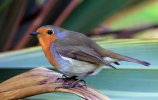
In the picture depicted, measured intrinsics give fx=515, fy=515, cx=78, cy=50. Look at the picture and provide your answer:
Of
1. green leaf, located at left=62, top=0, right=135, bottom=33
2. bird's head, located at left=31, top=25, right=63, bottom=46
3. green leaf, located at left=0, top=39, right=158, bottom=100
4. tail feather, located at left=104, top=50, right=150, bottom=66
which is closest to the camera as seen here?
green leaf, located at left=0, top=39, right=158, bottom=100

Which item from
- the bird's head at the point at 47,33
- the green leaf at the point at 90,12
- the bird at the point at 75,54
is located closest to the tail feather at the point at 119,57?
the bird at the point at 75,54

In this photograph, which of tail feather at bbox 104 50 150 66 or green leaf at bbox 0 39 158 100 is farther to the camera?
tail feather at bbox 104 50 150 66

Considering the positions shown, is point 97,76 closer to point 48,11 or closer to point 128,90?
point 128,90

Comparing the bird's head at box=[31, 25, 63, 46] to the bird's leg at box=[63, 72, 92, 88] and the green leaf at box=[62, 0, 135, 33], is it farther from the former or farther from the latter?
the green leaf at box=[62, 0, 135, 33]

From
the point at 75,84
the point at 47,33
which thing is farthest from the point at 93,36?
the point at 75,84

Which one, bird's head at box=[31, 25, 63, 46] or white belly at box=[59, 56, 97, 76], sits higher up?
bird's head at box=[31, 25, 63, 46]

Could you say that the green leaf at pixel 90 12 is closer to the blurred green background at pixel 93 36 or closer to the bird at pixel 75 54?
the blurred green background at pixel 93 36

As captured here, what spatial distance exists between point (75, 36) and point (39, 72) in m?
0.17

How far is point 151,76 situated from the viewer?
1.15 meters

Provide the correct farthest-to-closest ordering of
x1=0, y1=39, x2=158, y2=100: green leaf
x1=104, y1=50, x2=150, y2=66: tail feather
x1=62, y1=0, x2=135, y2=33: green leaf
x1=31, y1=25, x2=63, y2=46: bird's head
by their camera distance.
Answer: x1=62, y1=0, x2=135, y2=33: green leaf
x1=31, y1=25, x2=63, y2=46: bird's head
x1=104, y1=50, x2=150, y2=66: tail feather
x1=0, y1=39, x2=158, y2=100: green leaf

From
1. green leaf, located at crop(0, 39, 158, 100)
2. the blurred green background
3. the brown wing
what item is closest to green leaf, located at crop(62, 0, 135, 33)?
the blurred green background

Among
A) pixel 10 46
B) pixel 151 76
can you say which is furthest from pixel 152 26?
pixel 151 76

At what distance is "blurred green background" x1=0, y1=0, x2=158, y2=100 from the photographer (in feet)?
3.82

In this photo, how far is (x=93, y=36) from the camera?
281cm
